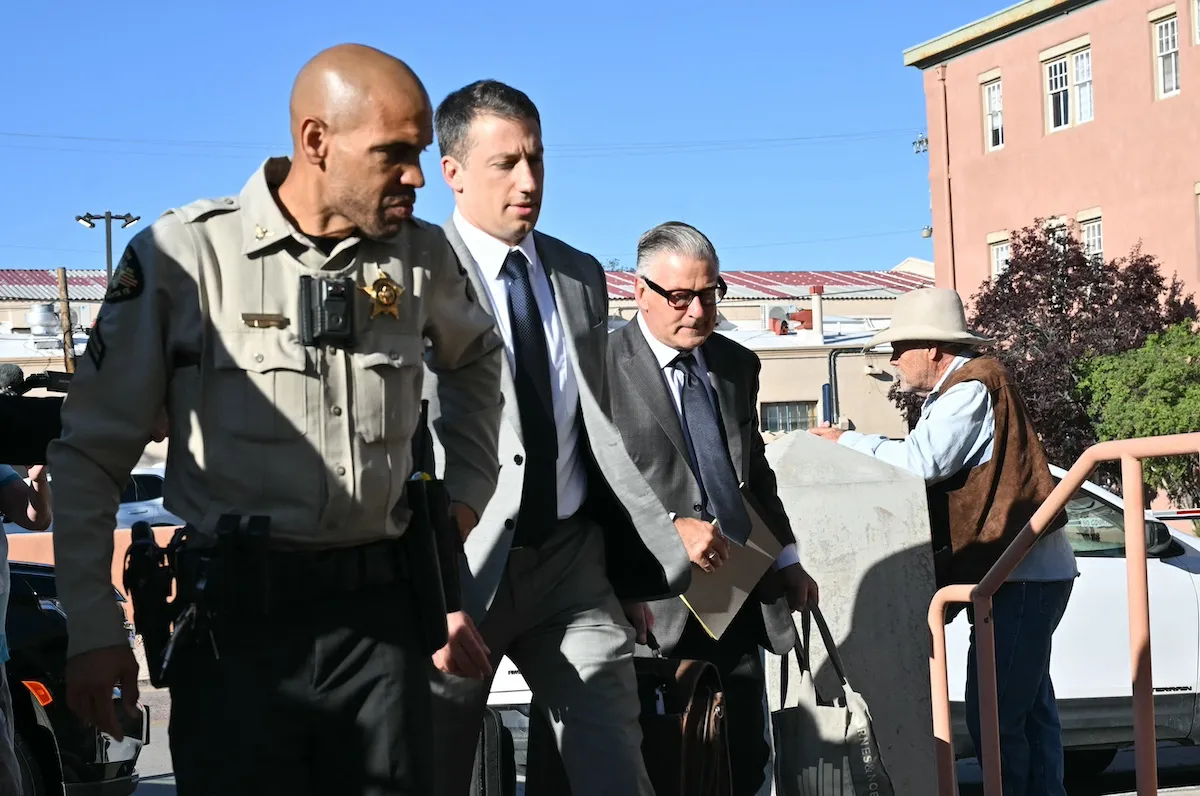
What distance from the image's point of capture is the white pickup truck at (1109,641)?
822cm

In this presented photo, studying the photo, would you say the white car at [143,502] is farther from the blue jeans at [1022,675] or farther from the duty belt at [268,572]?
the duty belt at [268,572]

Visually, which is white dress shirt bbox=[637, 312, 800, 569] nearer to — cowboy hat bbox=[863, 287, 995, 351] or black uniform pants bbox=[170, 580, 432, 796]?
cowboy hat bbox=[863, 287, 995, 351]

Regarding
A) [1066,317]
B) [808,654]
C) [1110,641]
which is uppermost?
[1066,317]

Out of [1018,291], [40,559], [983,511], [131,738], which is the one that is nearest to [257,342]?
[983,511]

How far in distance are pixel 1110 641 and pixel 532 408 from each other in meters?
5.10

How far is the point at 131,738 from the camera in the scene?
23.1 ft

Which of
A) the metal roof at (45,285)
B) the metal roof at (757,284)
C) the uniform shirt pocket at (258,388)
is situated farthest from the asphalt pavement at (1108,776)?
the metal roof at (45,285)

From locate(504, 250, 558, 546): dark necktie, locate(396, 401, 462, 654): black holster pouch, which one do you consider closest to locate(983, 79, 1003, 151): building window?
locate(504, 250, 558, 546): dark necktie

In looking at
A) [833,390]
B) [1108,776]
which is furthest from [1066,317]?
[1108,776]

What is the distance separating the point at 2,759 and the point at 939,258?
38065 mm

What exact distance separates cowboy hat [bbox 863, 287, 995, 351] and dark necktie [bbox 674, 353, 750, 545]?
1.00 meters

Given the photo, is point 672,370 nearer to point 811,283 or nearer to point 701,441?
point 701,441

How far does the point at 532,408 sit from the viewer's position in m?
4.11

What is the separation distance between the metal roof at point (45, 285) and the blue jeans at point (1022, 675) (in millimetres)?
55345
